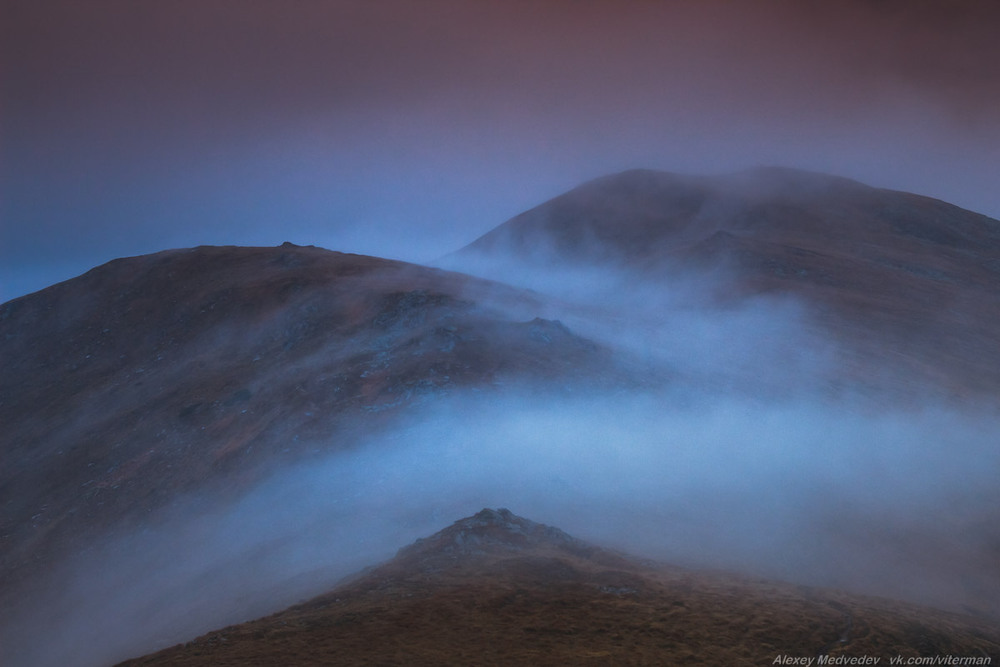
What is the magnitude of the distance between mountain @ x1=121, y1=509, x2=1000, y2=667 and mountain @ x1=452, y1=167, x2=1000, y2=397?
49569mm

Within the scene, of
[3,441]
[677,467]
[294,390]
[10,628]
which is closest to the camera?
[10,628]

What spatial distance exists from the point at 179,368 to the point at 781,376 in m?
66.0

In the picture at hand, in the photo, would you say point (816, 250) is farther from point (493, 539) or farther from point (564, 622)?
point (564, 622)

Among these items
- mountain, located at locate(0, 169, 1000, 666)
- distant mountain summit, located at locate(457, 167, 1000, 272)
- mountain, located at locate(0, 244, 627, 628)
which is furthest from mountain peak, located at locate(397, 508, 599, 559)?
distant mountain summit, located at locate(457, 167, 1000, 272)

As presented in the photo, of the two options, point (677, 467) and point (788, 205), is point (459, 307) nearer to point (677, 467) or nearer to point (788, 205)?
point (677, 467)

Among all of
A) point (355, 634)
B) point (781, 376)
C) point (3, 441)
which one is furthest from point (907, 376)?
point (3, 441)

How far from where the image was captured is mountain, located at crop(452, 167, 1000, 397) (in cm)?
8656

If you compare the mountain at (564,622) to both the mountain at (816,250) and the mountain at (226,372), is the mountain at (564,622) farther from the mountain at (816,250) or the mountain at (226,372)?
the mountain at (816,250)

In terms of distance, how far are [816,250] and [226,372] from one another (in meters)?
89.1

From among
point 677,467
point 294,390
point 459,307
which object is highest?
point 459,307

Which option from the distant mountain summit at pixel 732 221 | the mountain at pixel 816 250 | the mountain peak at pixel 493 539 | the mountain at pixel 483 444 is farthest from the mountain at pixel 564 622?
the distant mountain summit at pixel 732 221

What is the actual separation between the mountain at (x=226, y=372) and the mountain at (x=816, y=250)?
3681 centimetres

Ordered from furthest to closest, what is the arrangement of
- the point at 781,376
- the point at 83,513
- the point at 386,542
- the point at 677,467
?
the point at 781,376
the point at 83,513
the point at 677,467
the point at 386,542

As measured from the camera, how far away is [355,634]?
91.8 feet
